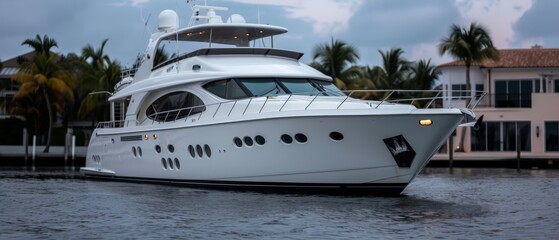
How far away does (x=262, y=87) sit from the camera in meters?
21.2

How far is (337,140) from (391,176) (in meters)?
1.55

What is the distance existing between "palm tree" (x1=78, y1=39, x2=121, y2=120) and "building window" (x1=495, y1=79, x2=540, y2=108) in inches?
911

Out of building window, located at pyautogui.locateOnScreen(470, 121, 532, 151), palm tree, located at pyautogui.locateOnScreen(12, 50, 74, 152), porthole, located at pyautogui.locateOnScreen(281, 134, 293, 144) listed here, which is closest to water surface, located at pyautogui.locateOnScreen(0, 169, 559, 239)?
porthole, located at pyautogui.locateOnScreen(281, 134, 293, 144)

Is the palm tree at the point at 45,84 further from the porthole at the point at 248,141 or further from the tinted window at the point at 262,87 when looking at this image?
the porthole at the point at 248,141

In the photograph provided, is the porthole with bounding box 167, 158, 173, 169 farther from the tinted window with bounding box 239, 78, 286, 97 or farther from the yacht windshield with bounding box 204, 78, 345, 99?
the tinted window with bounding box 239, 78, 286, 97

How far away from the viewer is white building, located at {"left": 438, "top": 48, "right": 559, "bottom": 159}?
1764 inches

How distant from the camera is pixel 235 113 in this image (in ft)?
67.3

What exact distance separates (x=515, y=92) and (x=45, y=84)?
1121 inches

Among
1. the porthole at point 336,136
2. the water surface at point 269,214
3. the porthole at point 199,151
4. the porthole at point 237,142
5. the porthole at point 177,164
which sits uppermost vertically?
the porthole at point 336,136

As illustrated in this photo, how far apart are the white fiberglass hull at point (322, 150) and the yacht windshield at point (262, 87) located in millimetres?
1193

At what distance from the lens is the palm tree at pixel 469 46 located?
4550 cm

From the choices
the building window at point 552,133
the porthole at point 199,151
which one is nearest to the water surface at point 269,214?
the porthole at point 199,151

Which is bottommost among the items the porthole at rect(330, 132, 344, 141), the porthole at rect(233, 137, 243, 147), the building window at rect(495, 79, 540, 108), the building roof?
the porthole at rect(233, 137, 243, 147)

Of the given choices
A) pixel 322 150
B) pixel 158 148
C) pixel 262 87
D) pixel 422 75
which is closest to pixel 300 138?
pixel 322 150
